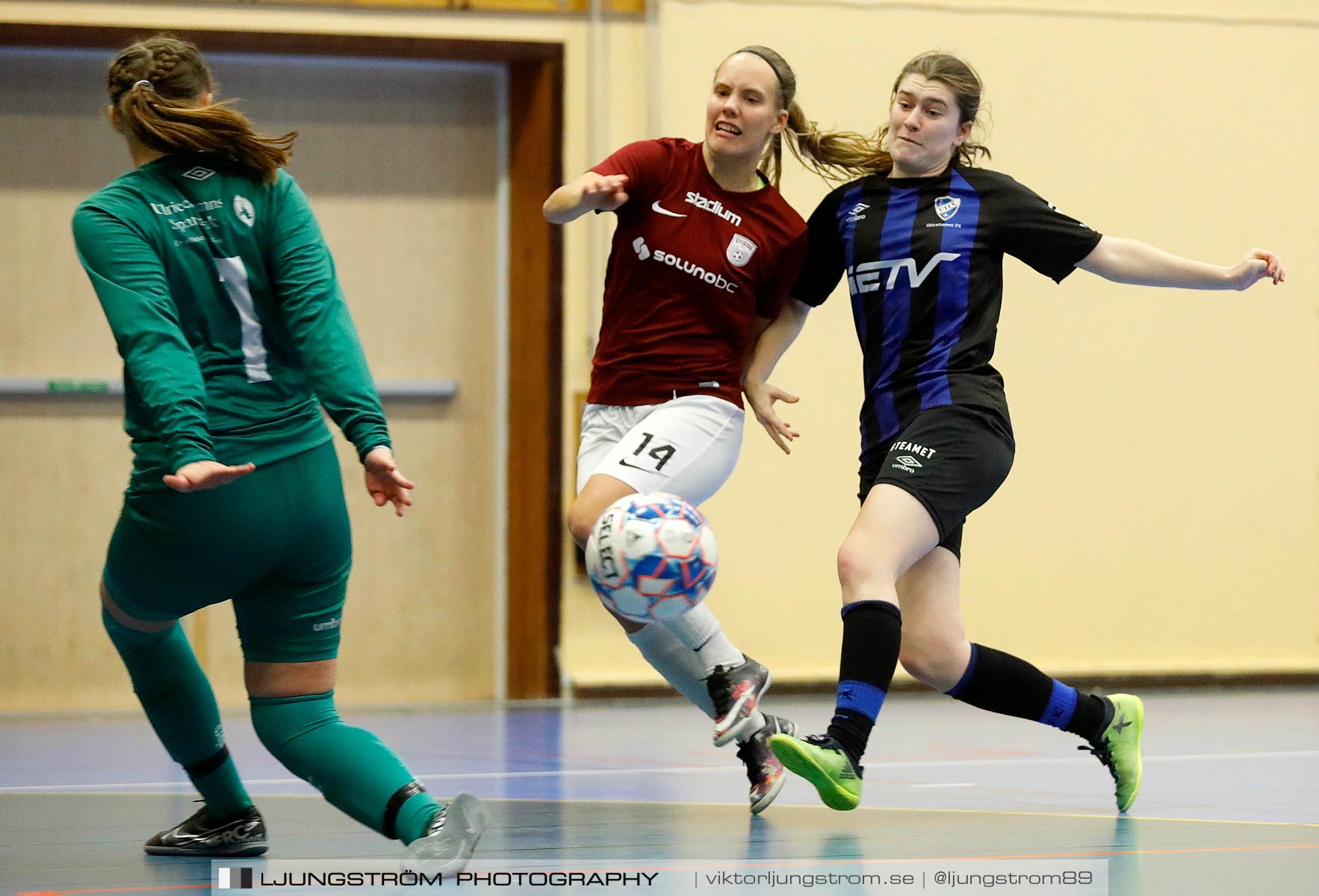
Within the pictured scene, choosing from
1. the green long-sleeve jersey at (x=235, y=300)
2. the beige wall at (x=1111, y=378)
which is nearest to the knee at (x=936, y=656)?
the green long-sleeve jersey at (x=235, y=300)

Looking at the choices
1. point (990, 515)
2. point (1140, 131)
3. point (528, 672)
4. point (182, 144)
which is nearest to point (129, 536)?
point (182, 144)

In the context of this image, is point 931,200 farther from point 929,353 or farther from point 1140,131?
point 1140,131

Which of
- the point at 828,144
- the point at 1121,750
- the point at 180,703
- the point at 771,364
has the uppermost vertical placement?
the point at 828,144

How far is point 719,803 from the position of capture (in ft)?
14.1

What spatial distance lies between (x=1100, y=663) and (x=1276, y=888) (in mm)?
4997

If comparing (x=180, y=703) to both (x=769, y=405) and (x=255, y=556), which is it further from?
(x=769, y=405)

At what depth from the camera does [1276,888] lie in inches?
120

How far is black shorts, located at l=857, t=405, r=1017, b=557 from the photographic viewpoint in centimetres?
371

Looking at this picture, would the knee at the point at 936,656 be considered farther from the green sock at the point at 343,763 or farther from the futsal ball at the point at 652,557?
the green sock at the point at 343,763

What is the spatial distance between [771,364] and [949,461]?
2.47 ft

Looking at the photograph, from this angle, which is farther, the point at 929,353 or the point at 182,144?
the point at 929,353

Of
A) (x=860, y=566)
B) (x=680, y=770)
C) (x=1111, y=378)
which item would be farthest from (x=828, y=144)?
(x=1111, y=378)

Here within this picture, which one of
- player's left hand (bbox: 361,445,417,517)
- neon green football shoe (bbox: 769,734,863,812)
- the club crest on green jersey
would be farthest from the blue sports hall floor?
the club crest on green jersey

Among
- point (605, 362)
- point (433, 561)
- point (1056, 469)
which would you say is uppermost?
point (605, 362)
